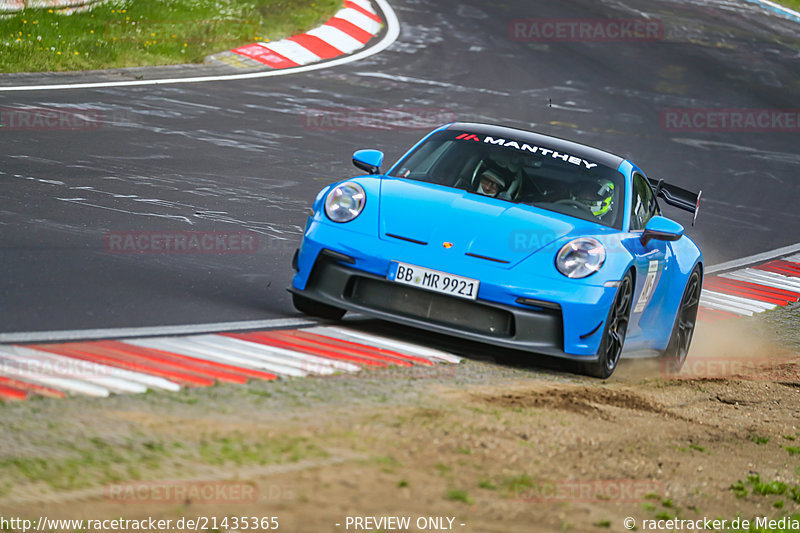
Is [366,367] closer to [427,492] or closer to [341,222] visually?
[341,222]

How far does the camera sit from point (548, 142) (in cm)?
842

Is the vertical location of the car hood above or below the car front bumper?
above

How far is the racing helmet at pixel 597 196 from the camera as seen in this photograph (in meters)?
7.90

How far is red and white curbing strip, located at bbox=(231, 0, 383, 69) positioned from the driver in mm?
11175

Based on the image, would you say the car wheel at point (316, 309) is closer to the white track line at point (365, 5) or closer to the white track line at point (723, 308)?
the white track line at point (723, 308)

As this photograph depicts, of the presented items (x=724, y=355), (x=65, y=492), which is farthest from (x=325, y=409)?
(x=724, y=355)

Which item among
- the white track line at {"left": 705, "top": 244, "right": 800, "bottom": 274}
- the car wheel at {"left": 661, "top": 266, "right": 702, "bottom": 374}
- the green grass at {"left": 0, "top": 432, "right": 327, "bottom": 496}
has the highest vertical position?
the green grass at {"left": 0, "top": 432, "right": 327, "bottom": 496}

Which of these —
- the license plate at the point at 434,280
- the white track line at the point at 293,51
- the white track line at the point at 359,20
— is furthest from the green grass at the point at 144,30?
the license plate at the point at 434,280

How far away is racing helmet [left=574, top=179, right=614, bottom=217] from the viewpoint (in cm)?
790

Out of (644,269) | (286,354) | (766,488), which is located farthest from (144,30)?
(766,488)

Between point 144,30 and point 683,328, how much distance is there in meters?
11.9

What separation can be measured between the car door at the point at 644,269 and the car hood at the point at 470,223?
20.2 inches

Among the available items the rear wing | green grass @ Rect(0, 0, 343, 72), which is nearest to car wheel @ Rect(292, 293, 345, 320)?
the rear wing

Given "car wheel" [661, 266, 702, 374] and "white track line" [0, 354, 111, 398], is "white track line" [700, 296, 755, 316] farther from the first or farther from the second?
"white track line" [0, 354, 111, 398]
